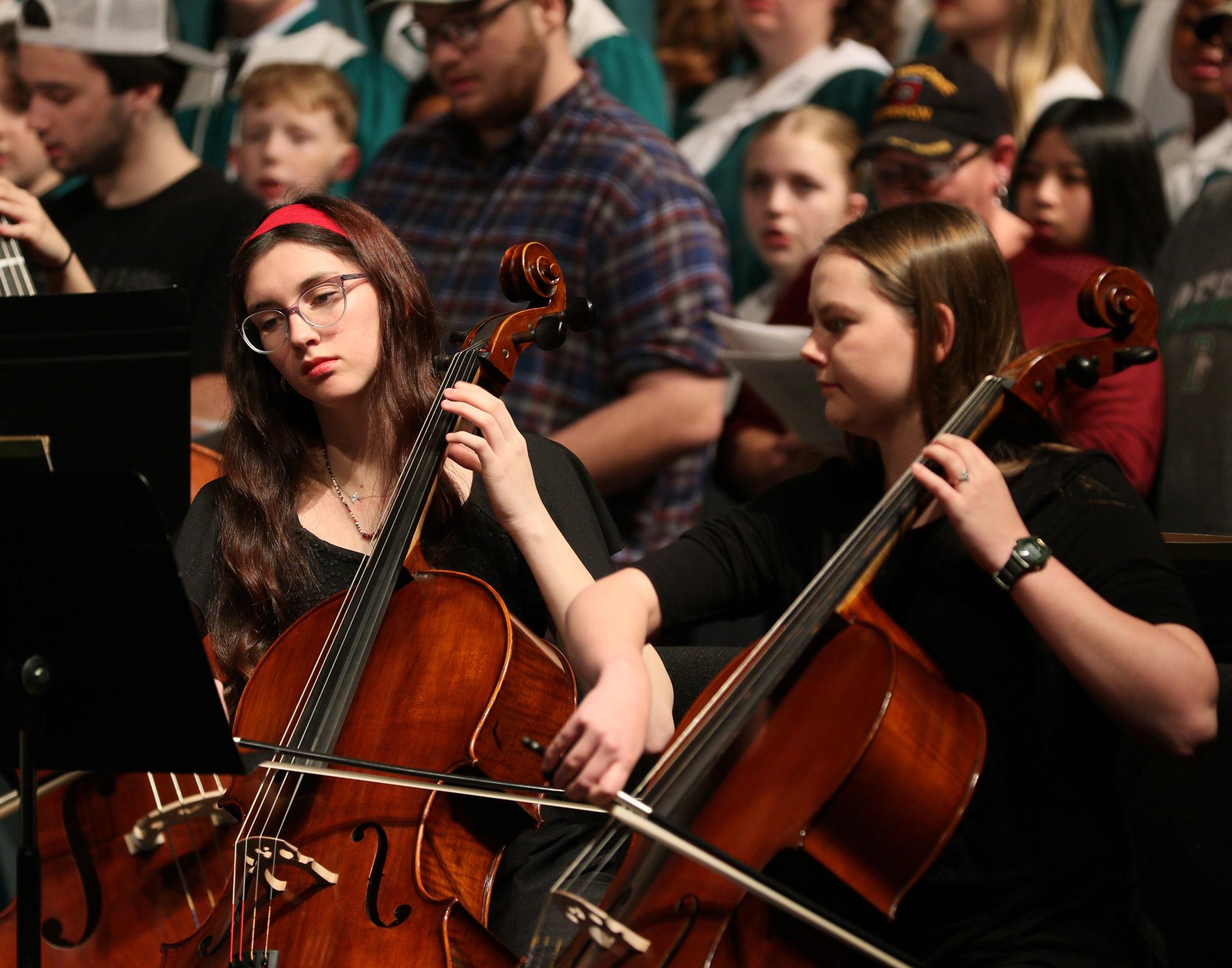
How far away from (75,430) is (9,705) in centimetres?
72

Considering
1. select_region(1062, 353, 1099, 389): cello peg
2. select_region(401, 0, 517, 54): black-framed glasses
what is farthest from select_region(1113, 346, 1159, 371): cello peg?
select_region(401, 0, 517, 54): black-framed glasses

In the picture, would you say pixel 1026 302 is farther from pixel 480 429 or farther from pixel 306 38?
pixel 306 38

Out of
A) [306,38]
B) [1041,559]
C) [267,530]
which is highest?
[1041,559]

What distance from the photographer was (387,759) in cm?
156

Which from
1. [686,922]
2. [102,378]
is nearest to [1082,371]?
[686,922]

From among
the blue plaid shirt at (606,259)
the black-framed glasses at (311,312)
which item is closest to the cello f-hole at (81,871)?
the black-framed glasses at (311,312)

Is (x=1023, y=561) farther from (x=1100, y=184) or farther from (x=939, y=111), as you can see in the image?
(x=1100, y=184)

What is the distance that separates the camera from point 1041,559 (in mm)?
1512

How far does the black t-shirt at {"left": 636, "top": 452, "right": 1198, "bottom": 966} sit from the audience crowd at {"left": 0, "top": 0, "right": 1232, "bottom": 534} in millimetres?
710

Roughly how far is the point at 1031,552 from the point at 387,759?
0.71 m

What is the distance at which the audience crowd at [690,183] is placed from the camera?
2.58 metres

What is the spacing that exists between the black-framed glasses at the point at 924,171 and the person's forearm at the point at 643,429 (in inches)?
20.0

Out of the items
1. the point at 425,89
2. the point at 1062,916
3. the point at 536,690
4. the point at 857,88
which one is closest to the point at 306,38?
the point at 425,89

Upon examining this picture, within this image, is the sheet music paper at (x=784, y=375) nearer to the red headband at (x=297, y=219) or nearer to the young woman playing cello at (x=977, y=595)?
the young woman playing cello at (x=977, y=595)
